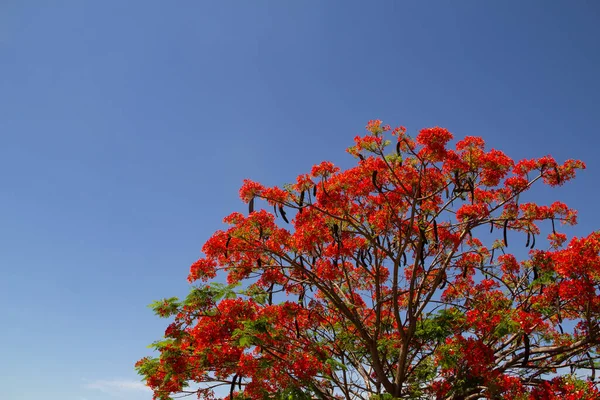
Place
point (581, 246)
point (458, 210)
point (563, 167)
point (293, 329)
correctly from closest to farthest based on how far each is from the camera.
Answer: point (581, 246)
point (563, 167)
point (458, 210)
point (293, 329)

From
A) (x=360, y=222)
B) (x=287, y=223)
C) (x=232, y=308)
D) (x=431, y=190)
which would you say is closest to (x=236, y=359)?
(x=232, y=308)

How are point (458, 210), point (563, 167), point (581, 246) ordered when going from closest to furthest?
point (581, 246) < point (563, 167) < point (458, 210)

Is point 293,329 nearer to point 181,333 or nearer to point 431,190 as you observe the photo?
point 181,333

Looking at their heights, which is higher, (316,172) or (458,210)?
(316,172)

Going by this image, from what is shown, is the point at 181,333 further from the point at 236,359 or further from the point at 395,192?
the point at 395,192

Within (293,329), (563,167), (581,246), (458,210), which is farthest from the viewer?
(293,329)

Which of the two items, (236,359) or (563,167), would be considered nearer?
(563,167)

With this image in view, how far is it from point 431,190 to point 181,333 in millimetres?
6932

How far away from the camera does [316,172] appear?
37.9ft

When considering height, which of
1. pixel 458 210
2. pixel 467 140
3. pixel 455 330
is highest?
pixel 467 140

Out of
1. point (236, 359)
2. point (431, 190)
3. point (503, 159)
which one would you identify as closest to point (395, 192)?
point (431, 190)

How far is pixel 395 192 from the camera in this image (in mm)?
11406

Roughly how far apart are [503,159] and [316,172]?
4334mm

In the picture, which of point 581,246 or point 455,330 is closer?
point 581,246
